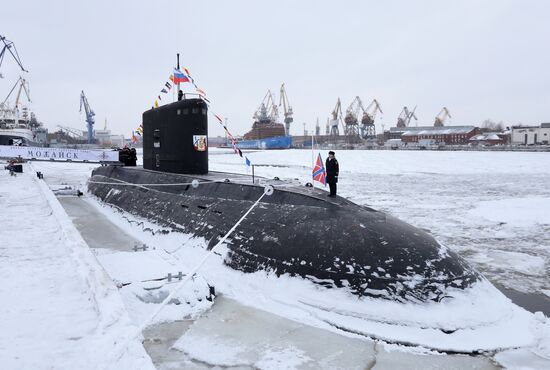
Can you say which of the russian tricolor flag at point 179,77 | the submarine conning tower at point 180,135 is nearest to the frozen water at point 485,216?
the submarine conning tower at point 180,135

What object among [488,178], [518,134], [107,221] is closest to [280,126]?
[518,134]

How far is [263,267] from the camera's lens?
280 inches

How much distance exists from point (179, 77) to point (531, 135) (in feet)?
336

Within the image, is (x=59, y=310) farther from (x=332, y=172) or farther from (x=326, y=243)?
(x=332, y=172)

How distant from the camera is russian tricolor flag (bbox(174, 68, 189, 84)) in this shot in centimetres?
1249

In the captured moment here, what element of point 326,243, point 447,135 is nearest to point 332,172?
point 326,243

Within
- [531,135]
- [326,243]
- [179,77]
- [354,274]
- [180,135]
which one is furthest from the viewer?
[531,135]

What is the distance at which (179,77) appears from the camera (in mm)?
12531

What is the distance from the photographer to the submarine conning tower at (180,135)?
38.4ft

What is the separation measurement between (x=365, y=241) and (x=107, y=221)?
30.7 feet

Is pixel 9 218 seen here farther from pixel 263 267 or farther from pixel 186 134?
pixel 263 267

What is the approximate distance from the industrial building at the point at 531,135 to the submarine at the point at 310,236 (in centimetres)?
10044

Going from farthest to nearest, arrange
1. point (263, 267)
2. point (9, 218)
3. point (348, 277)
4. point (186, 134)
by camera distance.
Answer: point (186, 134)
point (9, 218)
point (263, 267)
point (348, 277)

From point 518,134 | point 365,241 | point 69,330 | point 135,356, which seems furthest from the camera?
point 518,134
